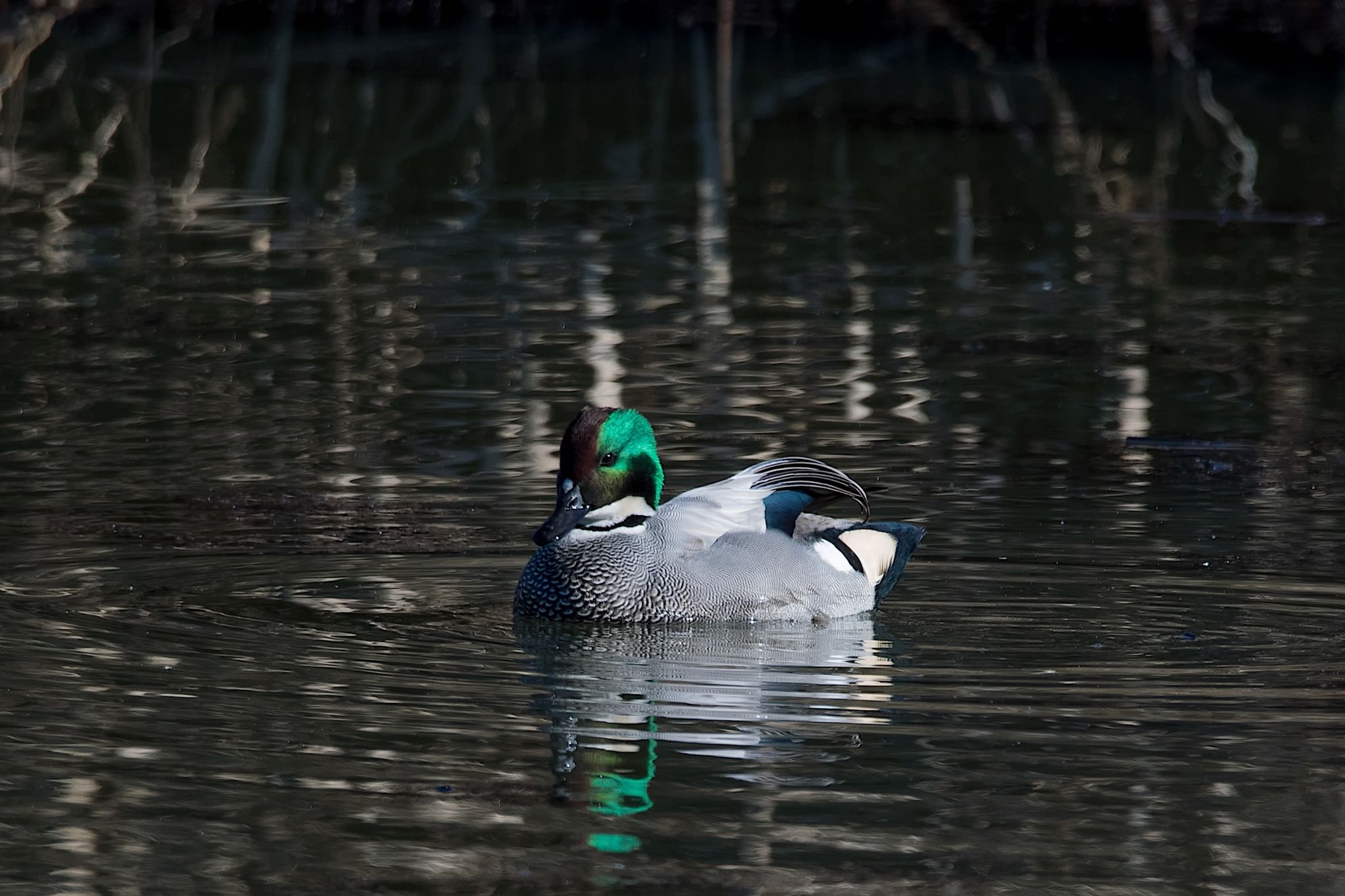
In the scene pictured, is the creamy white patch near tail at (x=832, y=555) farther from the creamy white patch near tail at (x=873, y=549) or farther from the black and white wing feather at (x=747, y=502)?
the black and white wing feather at (x=747, y=502)

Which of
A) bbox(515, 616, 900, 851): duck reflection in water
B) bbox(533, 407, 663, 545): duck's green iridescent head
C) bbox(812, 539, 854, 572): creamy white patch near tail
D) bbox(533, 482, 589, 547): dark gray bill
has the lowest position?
bbox(515, 616, 900, 851): duck reflection in water

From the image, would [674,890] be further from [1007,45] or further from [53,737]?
[1007,45]

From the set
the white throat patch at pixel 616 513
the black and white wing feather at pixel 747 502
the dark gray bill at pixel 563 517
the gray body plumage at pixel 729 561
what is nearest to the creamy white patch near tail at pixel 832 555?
the gray body plumage at pixel 729 561

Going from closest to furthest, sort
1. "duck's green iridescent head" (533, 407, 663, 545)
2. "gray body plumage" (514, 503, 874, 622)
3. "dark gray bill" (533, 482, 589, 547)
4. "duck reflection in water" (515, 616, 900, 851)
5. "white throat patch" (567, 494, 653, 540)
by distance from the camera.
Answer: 1. "duck reflection in water" (515, 616, 900, 851)
2. "dark gray bill" (533, 482, 589, 547)
3. "gray body plumage" (514, 503, 874, 622)
4. "duck's green iridescent head" (533, 407, 663, 545)
5. "white throat patch" (567, 494, 653, 540)

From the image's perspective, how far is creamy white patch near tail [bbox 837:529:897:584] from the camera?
8648 millimetres

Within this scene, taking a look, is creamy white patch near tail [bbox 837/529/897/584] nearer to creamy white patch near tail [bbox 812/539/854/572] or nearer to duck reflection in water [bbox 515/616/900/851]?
creamy white patch near tail [bbox 812/539/854/572]

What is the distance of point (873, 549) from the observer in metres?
8.68

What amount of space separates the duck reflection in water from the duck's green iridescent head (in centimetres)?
42

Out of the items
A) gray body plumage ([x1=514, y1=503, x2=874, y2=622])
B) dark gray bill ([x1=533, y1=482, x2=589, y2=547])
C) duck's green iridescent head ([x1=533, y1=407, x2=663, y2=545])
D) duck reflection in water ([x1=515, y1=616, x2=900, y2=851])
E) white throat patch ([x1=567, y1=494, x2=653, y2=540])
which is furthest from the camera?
white throat patch ([x1=567, y1=494, x2=653, y2=540])

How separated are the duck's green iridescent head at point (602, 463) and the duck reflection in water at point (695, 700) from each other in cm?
42

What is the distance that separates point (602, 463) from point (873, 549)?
0.99 m

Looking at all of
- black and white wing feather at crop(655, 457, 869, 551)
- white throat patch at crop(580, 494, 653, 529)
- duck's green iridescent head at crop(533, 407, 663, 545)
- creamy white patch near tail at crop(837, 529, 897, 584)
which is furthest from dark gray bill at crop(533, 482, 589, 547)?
creamy white patch near tail at crop(837, 529, 897, 584)

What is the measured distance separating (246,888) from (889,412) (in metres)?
7.08

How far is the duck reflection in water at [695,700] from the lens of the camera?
20.5 feet
